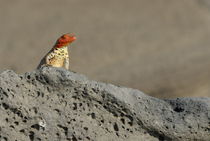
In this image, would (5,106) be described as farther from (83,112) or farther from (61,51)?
(61,51)

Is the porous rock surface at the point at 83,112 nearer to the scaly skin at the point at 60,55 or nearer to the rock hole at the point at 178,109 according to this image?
the rock hole at the point at 178,109

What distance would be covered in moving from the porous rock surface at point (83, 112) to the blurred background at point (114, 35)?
6.04m

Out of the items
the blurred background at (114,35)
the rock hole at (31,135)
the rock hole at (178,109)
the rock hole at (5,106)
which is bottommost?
the rock hole at (31,135)

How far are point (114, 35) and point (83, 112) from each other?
7602mm

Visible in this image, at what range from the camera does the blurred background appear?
854cm

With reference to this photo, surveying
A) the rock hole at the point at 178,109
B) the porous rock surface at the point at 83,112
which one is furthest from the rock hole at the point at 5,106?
the rock hole at the point at 178,109

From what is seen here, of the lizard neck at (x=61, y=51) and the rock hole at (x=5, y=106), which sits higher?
the lizard neck at (x=61, y=51)

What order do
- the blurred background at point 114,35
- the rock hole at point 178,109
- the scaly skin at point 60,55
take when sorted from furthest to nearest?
the blurred background at point 114,35 → the scaly skin at point 60,55 → the rock hole at point 178,109

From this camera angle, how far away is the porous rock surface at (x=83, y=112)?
197cm

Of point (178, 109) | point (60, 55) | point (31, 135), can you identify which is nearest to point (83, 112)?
point (31, 135)

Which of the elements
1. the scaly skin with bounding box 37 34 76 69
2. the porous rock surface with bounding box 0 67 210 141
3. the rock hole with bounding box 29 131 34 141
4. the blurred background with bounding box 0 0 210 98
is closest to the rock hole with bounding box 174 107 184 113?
the porous rock surface with bounding box 0 67 210 141

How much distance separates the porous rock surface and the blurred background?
19.8 ft

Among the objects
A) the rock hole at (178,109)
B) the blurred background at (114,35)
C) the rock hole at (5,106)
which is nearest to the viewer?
the rock hole at (5,106)

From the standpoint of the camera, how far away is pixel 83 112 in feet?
6.61
